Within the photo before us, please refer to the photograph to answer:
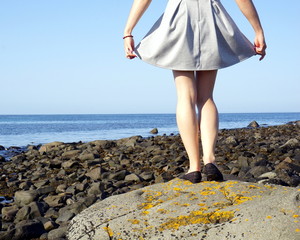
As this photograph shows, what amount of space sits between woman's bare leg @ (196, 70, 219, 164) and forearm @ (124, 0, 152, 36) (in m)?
0.81

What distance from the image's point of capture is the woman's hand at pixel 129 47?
4.52 metres

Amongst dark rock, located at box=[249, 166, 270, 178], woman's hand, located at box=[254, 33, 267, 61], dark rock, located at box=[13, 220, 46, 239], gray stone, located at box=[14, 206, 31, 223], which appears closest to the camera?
woman's hand, located at box=[254, 33, 267, 61]

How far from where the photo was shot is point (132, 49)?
14.9ft

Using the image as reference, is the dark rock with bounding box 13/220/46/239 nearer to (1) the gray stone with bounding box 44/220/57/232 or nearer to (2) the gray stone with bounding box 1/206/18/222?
(1) the gray stone with bounding box 44/220/57/232

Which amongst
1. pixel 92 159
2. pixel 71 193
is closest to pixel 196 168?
pixel 71 193

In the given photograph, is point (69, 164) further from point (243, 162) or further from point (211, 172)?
point (211, 172)

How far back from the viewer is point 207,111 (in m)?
4.51

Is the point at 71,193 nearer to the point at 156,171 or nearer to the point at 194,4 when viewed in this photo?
the point at 156,171

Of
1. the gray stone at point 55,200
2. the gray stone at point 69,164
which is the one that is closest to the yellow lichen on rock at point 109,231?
the gray stone at point 55,200

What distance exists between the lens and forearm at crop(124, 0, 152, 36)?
4.49 meters

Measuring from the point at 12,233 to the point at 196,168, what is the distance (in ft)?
7.04

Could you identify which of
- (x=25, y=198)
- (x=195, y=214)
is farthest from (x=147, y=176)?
(x=195, y=214)

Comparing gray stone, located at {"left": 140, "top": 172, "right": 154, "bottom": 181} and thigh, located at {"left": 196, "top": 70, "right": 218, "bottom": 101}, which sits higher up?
thigh, located at {"left": 196, "top": 70, "right": 218, "bottom": 101}

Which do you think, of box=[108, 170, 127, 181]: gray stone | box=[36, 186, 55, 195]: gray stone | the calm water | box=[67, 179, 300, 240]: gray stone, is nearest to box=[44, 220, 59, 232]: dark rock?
box=[67, 179, 300, 240]: gray stone
